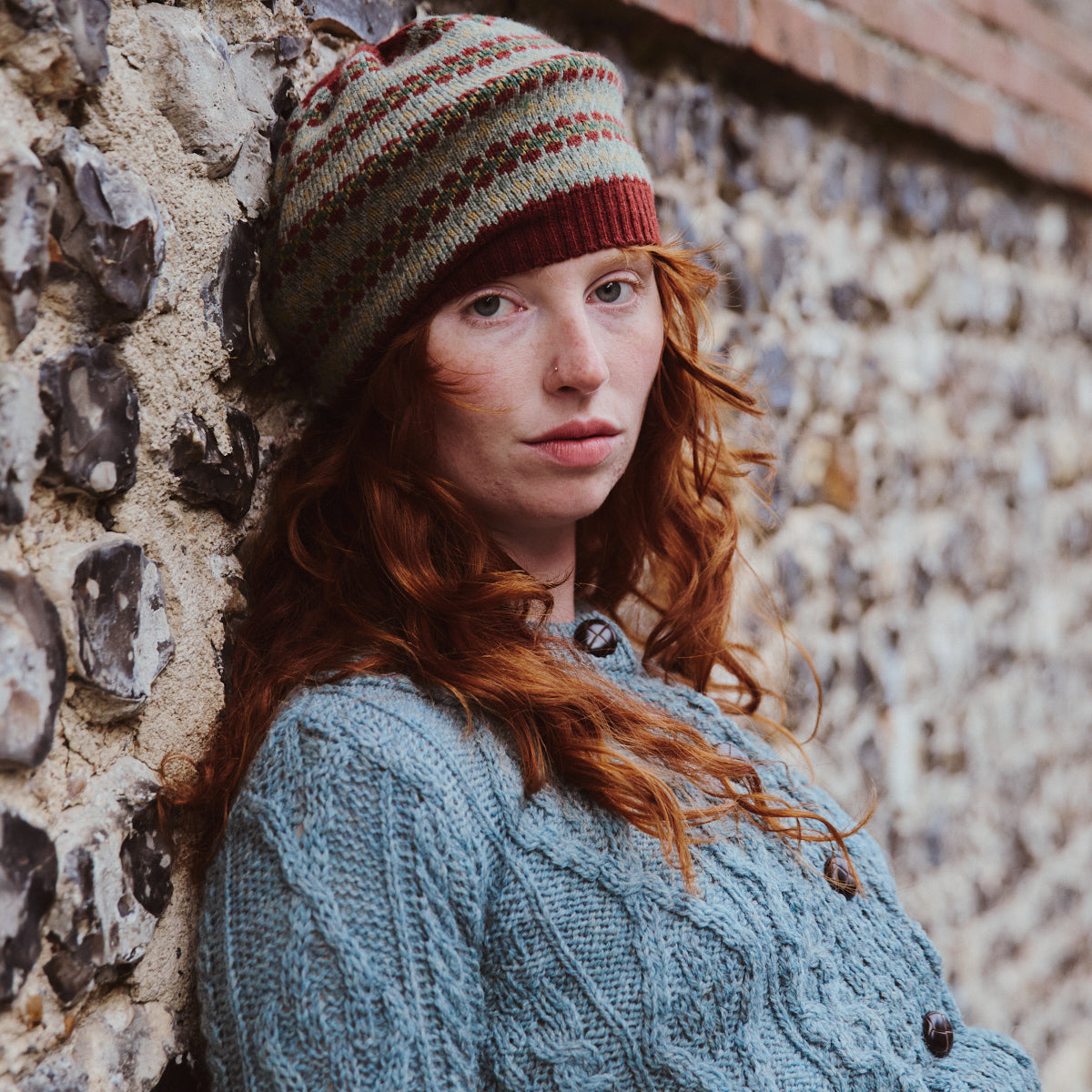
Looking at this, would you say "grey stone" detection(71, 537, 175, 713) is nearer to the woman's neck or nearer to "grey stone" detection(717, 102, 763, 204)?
the woman's neck

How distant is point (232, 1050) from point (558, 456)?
27.9 inches

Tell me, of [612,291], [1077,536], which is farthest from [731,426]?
[1077,536]

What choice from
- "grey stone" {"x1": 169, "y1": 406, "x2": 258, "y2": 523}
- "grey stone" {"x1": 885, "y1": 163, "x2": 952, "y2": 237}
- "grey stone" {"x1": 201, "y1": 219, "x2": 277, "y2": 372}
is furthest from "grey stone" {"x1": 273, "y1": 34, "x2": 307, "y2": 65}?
"grey stone" {"x1": 885, "y1": 163, "x2": 952, "y2": 237}

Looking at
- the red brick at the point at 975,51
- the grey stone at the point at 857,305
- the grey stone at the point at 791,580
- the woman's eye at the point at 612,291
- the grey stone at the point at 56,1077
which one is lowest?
the grey stone at the point at 791,580

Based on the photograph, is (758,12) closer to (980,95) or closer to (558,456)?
(980,95)

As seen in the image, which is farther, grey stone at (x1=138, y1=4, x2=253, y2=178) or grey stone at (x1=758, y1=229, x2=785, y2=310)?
grey stone at (x1=758, y1=229, x2=785, y2=310)

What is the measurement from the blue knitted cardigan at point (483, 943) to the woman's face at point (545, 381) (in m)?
0.29

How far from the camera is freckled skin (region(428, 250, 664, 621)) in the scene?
124cm

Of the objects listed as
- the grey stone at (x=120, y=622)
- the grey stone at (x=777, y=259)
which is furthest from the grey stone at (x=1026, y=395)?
the grey stone at (x=120, y=622)

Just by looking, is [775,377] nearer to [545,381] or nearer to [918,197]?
[918,197]

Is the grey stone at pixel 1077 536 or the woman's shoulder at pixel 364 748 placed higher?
the woman's shoulder at pixel 364 748

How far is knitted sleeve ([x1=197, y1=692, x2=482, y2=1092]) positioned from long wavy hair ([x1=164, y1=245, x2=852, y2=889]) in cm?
10

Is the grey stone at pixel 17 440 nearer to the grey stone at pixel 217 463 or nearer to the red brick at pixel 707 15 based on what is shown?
the grey stone at pixel 217 463

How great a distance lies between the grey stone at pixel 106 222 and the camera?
0.95m
